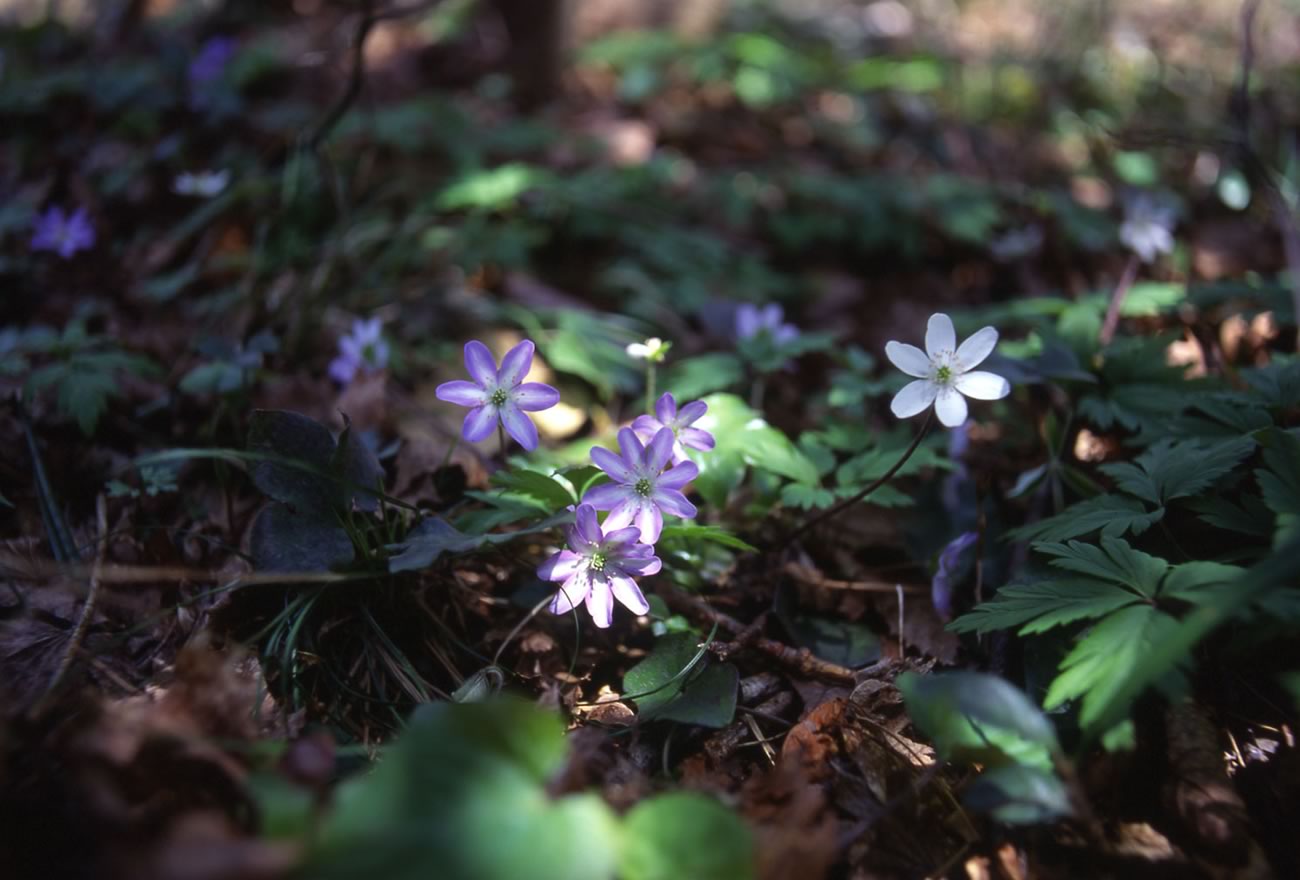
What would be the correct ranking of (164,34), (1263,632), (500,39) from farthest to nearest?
1. (500,39)
2. (164,34)
3. (1263,632)

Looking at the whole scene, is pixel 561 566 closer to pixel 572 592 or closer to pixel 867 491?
pixel 572 592

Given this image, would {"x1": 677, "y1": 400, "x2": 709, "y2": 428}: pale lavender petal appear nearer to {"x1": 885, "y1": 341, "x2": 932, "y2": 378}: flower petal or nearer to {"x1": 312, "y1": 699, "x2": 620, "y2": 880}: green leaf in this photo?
{"x1": 885, "y1": 341, "x2": 932, "y2": 378}: flower petal

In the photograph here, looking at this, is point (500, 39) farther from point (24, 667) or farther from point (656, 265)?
point (24, 667)

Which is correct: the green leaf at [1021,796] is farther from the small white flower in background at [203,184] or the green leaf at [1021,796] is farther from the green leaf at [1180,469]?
the small white flower in background at [203,184]

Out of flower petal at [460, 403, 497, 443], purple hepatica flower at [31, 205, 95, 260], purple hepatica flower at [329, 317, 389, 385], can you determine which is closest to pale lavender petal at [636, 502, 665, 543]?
flower petal at [460, 403, 497, 443]

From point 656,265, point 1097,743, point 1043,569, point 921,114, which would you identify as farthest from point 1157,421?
point 921,114

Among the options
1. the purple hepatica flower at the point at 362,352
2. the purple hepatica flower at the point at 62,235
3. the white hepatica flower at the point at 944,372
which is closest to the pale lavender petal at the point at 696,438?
the white hepatica flower at the point at 944,372
